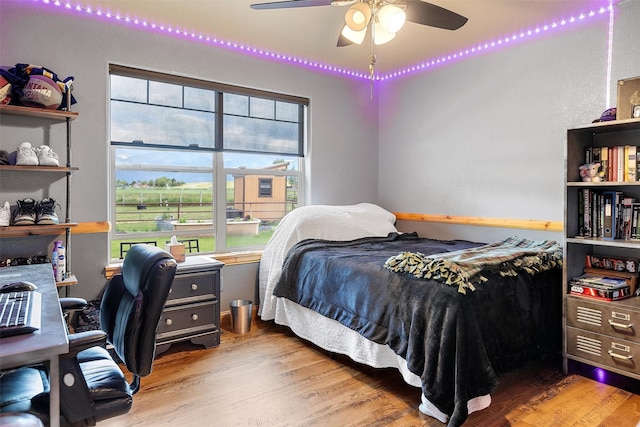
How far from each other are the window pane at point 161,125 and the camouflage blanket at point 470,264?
6.79ft

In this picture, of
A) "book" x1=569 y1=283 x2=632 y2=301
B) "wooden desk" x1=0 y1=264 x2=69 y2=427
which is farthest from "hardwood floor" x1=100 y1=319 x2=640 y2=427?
"wooden desk" x1=0 y1=264 x2=69 y2=427

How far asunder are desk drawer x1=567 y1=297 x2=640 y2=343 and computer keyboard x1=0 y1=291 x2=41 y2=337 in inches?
107

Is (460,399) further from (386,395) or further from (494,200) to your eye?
(494,200)

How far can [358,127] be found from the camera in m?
4.44

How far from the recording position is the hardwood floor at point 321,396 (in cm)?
202

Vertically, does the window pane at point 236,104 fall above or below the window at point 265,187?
above

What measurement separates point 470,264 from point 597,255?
1218 mm

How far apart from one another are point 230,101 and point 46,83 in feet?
4.87

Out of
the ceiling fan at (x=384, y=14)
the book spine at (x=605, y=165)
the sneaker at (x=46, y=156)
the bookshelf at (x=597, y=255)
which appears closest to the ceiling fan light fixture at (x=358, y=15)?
the ceiling fan at (x=384, y=14)

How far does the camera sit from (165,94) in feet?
10.9

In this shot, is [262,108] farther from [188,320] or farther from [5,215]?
[5,215]

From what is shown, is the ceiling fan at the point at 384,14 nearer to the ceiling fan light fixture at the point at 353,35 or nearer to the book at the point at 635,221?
the ceiling fan light fixture at the point at 353,35

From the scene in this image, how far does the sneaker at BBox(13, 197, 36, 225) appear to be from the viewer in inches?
96.2

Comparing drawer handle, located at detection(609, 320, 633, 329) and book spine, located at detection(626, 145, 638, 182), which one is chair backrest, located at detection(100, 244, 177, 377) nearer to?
drawer handle, located at detection(609, 320, 633, 329)
